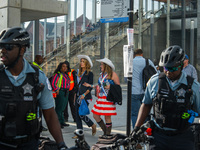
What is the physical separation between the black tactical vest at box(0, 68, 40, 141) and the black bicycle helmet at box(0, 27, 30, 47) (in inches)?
9.2

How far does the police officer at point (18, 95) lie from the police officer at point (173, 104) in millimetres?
962

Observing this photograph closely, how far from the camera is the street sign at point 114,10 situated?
736 centimetres

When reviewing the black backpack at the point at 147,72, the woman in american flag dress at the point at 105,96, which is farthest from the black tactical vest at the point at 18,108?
the woman in american flag dress at the point at 105,96

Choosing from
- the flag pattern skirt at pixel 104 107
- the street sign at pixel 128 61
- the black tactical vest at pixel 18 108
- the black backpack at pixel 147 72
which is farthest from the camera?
the flag pattern skirt at pixel 104 107

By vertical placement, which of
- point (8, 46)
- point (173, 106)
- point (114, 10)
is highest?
point (114, 10)

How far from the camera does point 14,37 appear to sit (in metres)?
2.90

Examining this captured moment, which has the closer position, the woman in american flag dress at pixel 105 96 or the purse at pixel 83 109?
the woman in american flag dress at pixel 105 96

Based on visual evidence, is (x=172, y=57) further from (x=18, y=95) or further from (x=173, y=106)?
(x=18, y=95)

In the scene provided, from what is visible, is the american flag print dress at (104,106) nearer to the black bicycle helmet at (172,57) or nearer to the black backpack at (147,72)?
the black backpack at (147,72)

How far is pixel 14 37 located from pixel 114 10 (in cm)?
502

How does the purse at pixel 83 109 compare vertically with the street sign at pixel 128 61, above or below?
below

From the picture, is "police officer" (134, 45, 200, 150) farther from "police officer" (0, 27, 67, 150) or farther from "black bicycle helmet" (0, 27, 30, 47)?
"black bicycle helmet" (0, 27, 30, 47)

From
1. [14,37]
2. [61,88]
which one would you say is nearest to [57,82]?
[61,88]

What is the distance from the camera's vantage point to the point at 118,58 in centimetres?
2880
